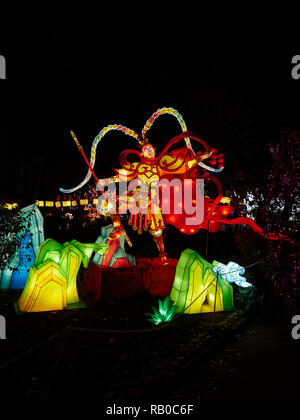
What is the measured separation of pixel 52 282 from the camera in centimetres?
753

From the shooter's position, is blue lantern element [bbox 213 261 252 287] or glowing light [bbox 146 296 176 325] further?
blue lantern element [bbox 213 261 252 287]

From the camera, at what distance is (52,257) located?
8.32 metres

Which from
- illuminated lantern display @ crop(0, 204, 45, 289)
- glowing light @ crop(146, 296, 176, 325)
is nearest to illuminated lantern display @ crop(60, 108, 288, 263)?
glowing light @ crop(146, 296, 176, 325)

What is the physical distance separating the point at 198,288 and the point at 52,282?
312 centimetres

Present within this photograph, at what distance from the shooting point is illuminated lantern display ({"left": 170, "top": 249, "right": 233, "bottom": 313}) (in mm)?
7273

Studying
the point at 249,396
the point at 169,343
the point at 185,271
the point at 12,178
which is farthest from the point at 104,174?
the point at 249,396

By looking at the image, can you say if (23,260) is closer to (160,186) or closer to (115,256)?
(115,256)

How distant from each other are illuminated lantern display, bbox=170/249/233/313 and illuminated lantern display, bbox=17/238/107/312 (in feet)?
7.92

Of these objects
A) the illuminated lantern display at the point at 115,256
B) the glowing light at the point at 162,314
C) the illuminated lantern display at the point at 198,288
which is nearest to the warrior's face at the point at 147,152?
the illuminated lantern display at the point at 115,256

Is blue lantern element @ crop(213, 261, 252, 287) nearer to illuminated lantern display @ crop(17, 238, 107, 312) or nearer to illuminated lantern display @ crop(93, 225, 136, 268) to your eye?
illuminated lantern display @ crop(93, 225, 136, 268)

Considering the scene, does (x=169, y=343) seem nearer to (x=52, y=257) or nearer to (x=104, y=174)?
(x=52, y=257)

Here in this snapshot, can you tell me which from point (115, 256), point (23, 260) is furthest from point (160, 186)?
point (23, 260)
